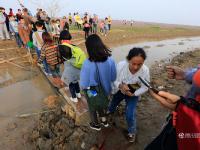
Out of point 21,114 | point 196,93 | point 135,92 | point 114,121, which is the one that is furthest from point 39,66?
point 196,93

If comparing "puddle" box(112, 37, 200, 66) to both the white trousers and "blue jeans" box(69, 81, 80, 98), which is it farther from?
the white trousers

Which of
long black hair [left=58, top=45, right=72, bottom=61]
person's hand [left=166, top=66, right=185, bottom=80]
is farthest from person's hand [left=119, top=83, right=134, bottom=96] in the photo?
long black hair [left=58, top=45, right=72, bottom=61]

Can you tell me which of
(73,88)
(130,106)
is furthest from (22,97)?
(130,106)

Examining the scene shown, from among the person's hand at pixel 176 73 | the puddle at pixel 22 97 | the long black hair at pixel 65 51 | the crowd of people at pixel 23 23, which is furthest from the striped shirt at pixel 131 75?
the crowd of people at pixel 23 23

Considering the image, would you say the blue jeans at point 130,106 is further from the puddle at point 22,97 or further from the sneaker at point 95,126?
the puddle at point 22,97

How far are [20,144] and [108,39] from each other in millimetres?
14057

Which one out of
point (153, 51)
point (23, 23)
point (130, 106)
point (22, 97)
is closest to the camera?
point (130, 106)

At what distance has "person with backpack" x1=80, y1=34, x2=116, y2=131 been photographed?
3325 millimetres

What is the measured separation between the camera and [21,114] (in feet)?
17.6

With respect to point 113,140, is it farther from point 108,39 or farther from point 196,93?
point 108,39

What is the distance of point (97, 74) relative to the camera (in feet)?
11.5

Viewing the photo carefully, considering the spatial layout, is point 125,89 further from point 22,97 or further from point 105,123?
point 22,97

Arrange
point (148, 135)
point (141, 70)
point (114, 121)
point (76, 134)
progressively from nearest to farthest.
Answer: point (141, 70)
point (76, 134)
point (148, 135)
point (114, 121)

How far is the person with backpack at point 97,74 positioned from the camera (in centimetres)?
332
